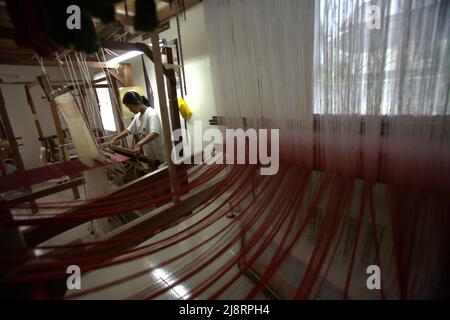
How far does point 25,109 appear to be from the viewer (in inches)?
171

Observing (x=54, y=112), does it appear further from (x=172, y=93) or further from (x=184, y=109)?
(x=172, y=93)

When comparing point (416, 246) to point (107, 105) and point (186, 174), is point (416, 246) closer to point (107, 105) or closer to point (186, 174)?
point (186, 174)

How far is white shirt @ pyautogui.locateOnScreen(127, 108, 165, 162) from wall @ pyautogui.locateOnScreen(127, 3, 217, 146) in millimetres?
474

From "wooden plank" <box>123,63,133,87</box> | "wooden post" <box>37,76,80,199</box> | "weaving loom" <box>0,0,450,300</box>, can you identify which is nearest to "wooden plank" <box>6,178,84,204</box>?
"weaving loom" <box>0,0,450,300</box>

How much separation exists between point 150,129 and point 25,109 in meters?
3.92

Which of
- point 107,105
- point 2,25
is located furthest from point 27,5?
point 107,105

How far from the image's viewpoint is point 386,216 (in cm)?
100

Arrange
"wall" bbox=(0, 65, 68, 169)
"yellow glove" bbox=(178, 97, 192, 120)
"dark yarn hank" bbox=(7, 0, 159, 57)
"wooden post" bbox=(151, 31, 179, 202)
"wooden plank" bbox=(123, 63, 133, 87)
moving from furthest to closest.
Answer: "wall" bbox=(0, 65, 68, 169)
"wooden plank" bbox=(123, 63, 133, 87)
"yellow glove" bbox=(178, 97, 192, 120)
"wooden post" bbox=(151, 31, 179, 202)
"dark yarn hank" bbox=(7, 0, 159, 57)

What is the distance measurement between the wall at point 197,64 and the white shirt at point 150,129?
0.47 meters

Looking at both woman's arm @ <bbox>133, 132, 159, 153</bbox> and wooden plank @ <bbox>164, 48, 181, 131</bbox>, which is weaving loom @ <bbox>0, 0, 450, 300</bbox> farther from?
woman's arm @ <bbox>133, 132, 159, 153</bbox>

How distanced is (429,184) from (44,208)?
1.70 metres

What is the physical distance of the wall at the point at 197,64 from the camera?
2.17 meters

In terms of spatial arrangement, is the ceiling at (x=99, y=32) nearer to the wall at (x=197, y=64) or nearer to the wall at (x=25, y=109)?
the wall at (x=197, y=64)

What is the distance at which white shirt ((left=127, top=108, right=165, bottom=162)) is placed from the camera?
2227 millimetres
